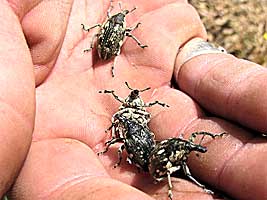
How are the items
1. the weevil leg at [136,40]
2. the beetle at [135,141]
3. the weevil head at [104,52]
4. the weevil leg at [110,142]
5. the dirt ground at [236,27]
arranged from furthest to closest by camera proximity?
the dirt ground at [236,27]
the weevil leg at [136,40]
the weevil head at [104,52]
the weevil leg at [110,142]
the beetle at [135,141]

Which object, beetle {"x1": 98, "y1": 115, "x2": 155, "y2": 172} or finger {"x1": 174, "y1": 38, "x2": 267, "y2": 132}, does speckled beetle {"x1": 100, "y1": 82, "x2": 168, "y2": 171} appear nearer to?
beetle {"x1": 98, "y1": 115, "x2": 155, "y2": 172}

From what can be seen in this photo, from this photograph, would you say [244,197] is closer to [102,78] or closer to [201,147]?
[201,147]

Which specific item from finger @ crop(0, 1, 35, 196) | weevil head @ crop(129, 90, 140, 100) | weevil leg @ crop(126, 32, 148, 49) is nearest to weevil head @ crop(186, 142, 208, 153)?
weevil head @ crop(129, 90, 140, 100)

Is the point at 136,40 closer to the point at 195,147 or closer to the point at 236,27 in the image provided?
the point at 195,147

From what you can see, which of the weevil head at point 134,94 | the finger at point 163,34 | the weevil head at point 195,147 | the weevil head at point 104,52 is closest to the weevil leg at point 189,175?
the weevil head at point 195,147

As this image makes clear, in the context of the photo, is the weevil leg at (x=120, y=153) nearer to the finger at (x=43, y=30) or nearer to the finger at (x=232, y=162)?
the finger at (x=232, y=162)

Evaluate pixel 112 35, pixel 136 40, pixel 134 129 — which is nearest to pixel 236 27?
pixel 136 40
